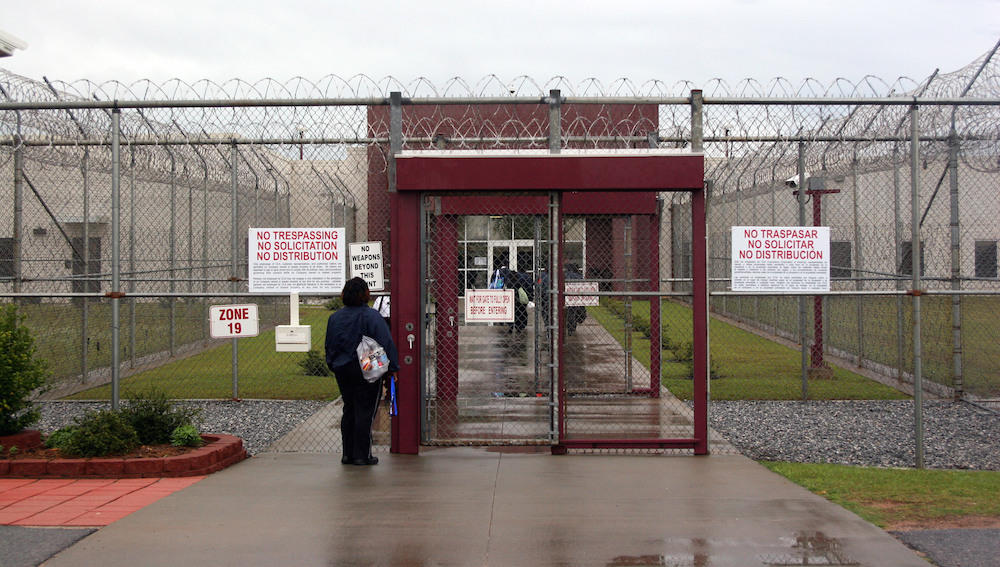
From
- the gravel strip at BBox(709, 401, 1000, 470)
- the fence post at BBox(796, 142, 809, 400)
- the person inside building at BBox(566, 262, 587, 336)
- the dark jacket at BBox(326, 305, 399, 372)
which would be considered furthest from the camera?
the person inside building at BBox(566, 262, 587, 336)

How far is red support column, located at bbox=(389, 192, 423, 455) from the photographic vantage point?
25.2 ft

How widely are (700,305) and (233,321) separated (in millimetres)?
4211

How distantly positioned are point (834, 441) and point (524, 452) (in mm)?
3423

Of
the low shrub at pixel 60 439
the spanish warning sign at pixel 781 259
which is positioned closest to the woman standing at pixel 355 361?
the low shrub at pixel 60 439

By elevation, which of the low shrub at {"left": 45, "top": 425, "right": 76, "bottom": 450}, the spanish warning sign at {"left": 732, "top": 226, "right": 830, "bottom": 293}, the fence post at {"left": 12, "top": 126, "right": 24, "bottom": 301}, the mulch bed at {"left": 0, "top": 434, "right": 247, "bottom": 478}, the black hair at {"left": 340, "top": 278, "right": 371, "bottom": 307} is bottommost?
the mulch bed at {"left": 0, "top": 434, "right": 247, "bottom": 478}

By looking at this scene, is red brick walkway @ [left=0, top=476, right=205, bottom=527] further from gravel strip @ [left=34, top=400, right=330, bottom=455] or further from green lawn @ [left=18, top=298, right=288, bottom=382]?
green lawn @ [left=18, top=298, right=288, bottom=382]

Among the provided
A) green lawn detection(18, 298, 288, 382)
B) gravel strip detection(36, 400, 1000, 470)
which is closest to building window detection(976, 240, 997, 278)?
gravel strip detection(36, 400, 1000, 470)

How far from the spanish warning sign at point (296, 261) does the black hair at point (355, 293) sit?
429mm

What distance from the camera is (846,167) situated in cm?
1232

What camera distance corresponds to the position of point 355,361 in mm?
7234

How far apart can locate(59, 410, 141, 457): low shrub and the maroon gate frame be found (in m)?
2.32

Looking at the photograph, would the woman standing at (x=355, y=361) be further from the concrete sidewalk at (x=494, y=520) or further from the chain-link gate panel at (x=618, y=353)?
the chain-link gate panel at (x=618, y=353)

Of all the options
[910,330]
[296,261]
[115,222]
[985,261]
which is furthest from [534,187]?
[910,330]

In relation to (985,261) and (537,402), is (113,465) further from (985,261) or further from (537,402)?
(985,261)
